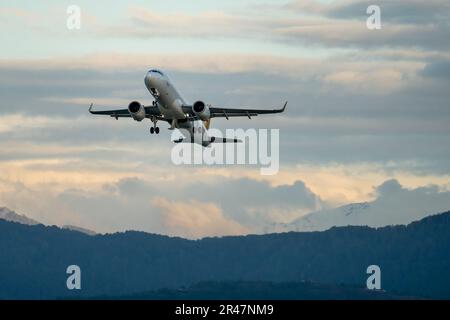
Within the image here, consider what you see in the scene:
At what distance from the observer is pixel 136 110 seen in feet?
466

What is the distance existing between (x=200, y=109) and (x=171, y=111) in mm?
3495

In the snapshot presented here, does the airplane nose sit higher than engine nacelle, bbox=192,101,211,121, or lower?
higher

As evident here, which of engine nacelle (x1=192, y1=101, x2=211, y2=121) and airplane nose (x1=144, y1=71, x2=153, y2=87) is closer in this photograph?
airplane nose (x1=144, y1=71, x2=153, y2=87)

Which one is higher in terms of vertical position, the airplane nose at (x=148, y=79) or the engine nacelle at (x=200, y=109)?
the airplane nose at (x=148, y=79)

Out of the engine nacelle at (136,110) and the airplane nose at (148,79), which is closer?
the airplane nose at (148,79)

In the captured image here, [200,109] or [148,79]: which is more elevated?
[148,79]

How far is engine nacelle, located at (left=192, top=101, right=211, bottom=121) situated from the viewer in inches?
5610

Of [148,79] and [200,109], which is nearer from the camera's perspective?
[148,79]

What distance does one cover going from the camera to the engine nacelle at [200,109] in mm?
142500

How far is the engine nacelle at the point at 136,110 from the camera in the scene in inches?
5586

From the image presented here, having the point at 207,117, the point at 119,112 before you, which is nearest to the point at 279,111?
the point at 207,117
